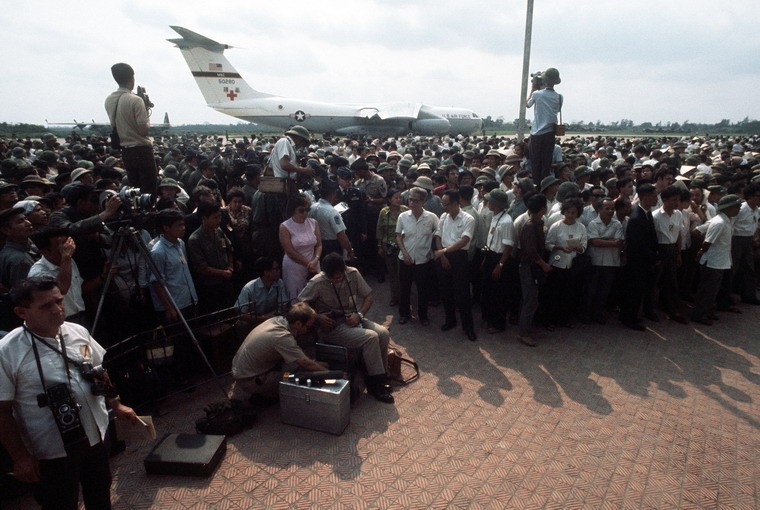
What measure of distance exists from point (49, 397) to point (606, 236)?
6431mm

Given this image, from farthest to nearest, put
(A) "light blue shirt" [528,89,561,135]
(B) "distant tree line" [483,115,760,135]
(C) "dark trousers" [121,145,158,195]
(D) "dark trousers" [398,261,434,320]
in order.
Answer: (B) "distant tree line" [483,115,760,135] → (A) "light blue shirt" [528,89,561,135] → (D) "dark trousers" [398,261,434,320] → (C) "dark trousers" [121,145,158,195]

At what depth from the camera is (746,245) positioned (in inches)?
263

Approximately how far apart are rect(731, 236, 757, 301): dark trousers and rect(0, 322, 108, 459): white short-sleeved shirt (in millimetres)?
8560

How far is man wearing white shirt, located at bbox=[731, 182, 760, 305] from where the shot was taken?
6457 millimetres

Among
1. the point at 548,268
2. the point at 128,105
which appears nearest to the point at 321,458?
the point at 548,268

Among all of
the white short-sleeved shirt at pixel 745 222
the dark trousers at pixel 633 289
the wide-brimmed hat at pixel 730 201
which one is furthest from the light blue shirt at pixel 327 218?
the white short-sleeved shirt at pixel 745 222

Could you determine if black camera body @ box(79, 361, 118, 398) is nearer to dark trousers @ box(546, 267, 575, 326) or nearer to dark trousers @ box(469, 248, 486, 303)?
dark trousers @ box(469, 248, 486, 303)

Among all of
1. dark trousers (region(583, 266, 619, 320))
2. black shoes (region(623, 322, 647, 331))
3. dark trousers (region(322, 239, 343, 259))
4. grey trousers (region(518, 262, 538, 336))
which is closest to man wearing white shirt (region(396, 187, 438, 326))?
dark trousers (region(322, 239, 343, 259))

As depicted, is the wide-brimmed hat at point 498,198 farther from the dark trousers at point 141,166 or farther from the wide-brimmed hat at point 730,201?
the dark trousers at point 141,166

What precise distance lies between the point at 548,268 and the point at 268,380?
3.74 metres

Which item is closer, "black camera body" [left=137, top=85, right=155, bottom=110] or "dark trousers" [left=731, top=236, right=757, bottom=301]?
"black camera body" [left=137, top=85, right=155, bottom=110]

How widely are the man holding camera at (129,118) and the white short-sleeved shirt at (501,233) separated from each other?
16.1ft

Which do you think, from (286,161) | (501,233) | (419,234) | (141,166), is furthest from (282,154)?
(501,233)

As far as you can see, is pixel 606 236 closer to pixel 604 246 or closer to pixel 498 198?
pixel 604 246
